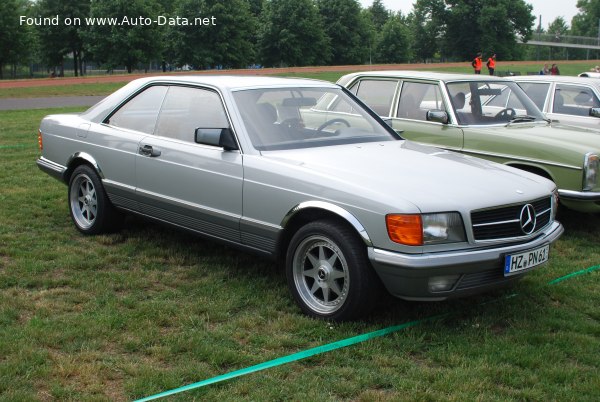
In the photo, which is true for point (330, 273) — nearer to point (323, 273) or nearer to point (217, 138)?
point (323, 273)

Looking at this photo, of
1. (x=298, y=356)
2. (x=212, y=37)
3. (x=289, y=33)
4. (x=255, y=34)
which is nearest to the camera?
(x=298, y=356)

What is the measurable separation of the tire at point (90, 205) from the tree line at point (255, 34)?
5659cm

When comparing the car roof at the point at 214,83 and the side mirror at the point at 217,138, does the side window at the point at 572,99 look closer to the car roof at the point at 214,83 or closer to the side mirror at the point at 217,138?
the car roof at the point at 214,83

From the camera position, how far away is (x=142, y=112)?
6.12 m

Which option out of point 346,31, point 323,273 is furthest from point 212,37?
point 323,273

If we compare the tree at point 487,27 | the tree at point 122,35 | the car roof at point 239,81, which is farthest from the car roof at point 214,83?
the tree at point 487,27

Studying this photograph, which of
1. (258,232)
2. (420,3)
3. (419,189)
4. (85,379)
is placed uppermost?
(420,3)

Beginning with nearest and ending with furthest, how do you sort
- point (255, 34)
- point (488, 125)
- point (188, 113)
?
point (188, 113) → point (488, 125) → point (255, 34)

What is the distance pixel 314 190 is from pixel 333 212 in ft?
0.71

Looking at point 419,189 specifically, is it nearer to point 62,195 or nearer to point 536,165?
point 536,165

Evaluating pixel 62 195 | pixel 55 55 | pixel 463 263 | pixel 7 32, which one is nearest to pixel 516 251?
A: pixel 463 263

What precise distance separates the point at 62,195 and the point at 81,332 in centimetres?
435

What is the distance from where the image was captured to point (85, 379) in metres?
3.69

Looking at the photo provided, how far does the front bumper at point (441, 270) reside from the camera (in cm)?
404
